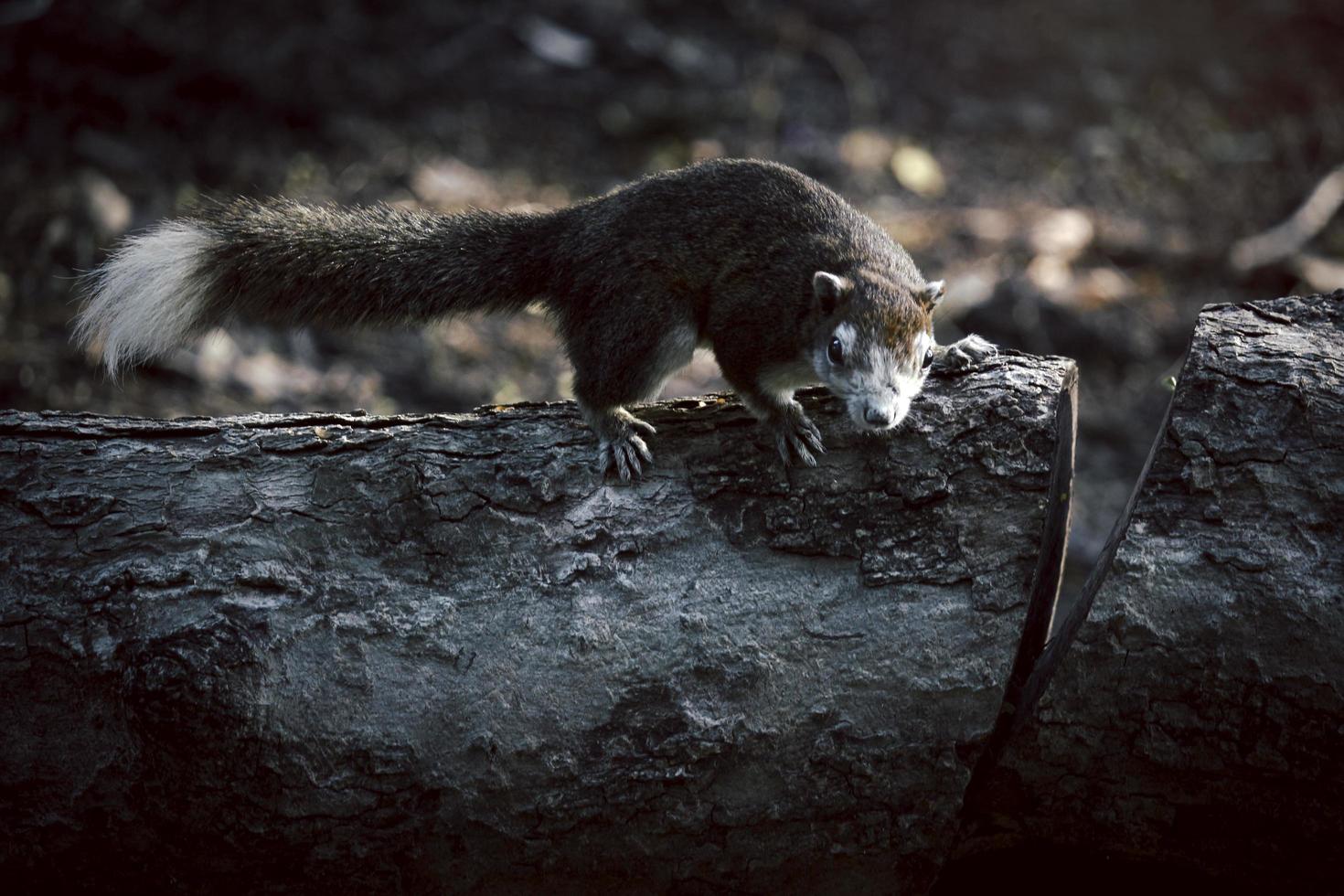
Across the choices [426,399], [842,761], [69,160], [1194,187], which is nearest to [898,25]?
[1194,187]

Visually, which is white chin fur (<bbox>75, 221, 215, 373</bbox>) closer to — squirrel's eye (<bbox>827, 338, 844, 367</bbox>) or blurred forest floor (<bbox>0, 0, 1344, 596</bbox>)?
squirrel's eye (<bbox>827, 338, 844, 367</bbox>)

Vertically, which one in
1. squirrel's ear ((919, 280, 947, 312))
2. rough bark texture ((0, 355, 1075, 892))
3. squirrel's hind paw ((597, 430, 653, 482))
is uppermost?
squirrel's ear ((919, 280, 947, 312))

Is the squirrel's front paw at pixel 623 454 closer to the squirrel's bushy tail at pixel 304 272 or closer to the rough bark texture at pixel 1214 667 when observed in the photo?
the squirrel's bushy tail at pixel 304 272

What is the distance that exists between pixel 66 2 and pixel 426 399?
3.95 meters

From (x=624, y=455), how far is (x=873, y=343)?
79 centimetres

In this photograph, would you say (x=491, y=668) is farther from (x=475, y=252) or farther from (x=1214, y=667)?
(x=1214, y=667)

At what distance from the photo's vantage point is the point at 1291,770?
2.78m

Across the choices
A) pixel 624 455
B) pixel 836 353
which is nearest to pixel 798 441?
pixel 836 353

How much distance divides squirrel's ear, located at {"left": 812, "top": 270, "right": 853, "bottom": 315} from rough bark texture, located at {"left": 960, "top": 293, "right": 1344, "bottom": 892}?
100 cm

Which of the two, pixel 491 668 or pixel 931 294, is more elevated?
pixel 931 294

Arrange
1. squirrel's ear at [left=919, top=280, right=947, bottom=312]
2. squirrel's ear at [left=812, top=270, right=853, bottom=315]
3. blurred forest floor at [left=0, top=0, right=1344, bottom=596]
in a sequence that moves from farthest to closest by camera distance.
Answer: blurred forest floor at [left=0, top=0, right=1344, bottom=596], squirrel's ear at [left=919, top=280, right=947, bottom=312], squirrel's ear at [left=812, top=270, right=853, bottom=315]

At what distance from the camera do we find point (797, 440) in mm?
3180

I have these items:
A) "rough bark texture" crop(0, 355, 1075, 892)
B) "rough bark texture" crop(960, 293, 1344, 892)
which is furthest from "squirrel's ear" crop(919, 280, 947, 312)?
"rough bark texture" crop(960, 293, 1344, 892)

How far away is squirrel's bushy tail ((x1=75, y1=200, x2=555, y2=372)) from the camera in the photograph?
345 centimetres
